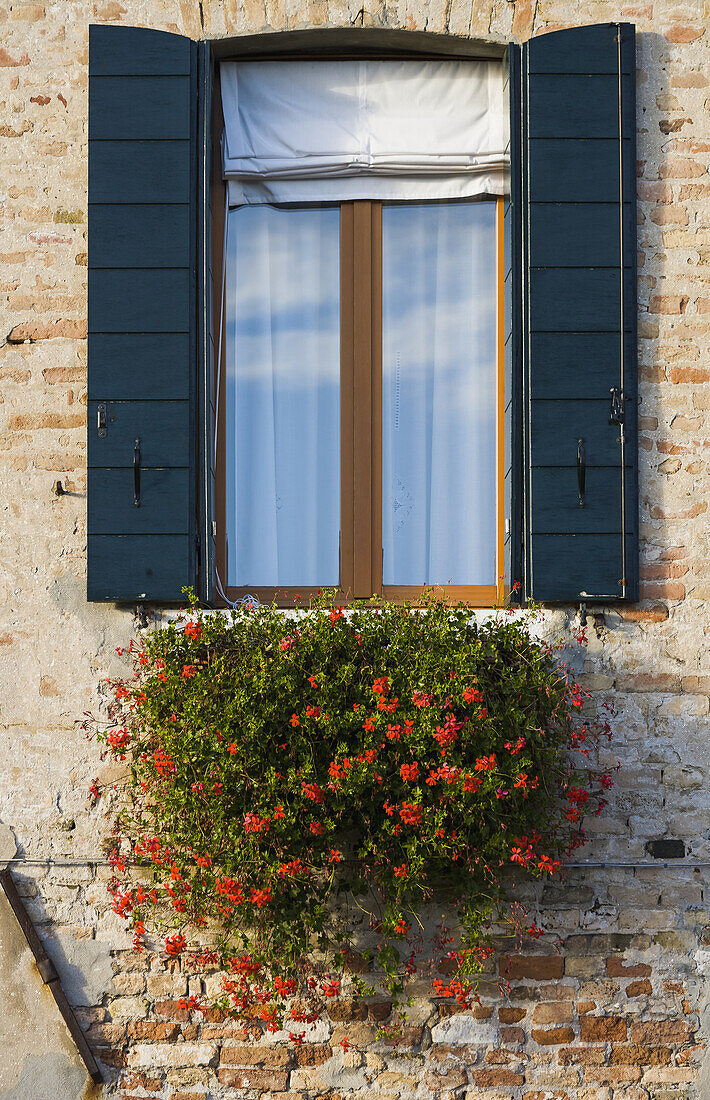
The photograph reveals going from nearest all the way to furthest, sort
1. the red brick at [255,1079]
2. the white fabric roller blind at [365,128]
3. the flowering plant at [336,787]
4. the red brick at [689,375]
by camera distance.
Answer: the flowering plant at [336,787], the red brick at [255,1079], the red brick at [689,375], the white fabric roller blind at [365,128]

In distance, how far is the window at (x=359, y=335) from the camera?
13.0ft

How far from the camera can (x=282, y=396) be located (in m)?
4.04

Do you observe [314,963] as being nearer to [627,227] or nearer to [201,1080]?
[201,1080]

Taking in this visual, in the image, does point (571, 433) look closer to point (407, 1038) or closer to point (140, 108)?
point (140, 108)

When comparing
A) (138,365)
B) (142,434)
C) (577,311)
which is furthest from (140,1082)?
(577,311)

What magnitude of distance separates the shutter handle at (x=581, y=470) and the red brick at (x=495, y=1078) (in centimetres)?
194

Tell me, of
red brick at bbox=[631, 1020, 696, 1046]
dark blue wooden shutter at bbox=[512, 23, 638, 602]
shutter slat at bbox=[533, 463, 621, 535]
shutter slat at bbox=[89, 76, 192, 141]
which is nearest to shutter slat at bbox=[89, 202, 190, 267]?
shutter slat at bbox=[89, 76, 192, 141]

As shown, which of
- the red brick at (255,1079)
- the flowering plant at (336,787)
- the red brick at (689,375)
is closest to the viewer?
the flowering plant at (336,787)

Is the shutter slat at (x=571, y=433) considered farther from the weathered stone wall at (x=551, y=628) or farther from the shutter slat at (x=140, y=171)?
the shutter slat at (x=140, y=171)

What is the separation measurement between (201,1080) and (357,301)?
9.27 feet

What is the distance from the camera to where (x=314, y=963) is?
138 inches

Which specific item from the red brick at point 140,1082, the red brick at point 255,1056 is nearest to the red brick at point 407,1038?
the red brick at point 255,1056

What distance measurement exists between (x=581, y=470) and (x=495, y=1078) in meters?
2.09

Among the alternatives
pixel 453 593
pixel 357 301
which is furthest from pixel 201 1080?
pixel 357 301
